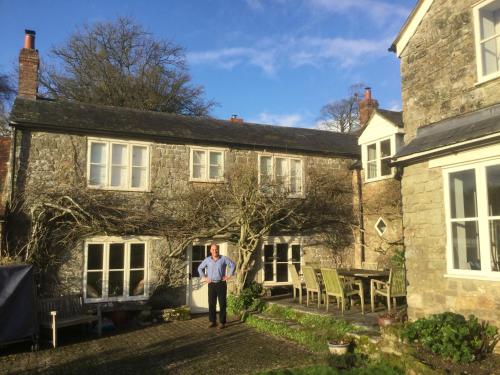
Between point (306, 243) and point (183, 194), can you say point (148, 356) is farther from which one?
point (306, 243)

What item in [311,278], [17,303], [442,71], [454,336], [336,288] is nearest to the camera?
[454,336]

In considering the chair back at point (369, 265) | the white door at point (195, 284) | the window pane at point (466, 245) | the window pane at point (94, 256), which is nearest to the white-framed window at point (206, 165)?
the white door at point (195, 284)

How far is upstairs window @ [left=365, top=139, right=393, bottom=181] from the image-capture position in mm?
13953

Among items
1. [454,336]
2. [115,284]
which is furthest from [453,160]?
[115,284]

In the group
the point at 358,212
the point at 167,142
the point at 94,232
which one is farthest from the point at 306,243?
the point at 94,232

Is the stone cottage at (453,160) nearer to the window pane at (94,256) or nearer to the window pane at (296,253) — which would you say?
the window pane at (296,253)

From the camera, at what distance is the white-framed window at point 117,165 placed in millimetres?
12070

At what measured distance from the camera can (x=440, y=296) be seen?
287 inches

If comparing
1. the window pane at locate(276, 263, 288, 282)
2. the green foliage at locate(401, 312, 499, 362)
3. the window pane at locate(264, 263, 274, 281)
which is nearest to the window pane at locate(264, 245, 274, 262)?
the window pane at locate(264, 263, 274, 281)

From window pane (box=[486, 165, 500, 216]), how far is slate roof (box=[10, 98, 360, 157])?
26.2ft

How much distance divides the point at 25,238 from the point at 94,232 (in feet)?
5.40

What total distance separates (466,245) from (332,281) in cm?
366

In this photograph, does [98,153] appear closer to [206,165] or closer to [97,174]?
[97,174]

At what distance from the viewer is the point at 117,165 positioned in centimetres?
1227
